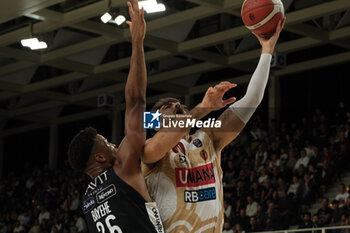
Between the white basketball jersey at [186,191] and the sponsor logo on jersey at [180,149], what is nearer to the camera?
the white basketball jersey at [186,191]

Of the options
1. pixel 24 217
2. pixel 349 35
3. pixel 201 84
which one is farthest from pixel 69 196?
pixel 349 35

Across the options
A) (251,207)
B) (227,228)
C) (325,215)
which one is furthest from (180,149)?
(251,207)

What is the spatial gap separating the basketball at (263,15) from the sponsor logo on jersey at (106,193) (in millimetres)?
1539

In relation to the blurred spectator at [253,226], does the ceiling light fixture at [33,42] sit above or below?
above

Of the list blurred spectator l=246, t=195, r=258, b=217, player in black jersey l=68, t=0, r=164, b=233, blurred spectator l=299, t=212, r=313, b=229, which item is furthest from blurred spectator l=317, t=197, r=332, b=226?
player in black jersey l=68, t=0, r=164, b=233

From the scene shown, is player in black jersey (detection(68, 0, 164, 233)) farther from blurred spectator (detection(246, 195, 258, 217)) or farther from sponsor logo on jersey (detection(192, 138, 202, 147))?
blurred spectator (detection(246, 195, 258, 217))

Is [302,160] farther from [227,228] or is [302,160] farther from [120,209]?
[120,209]

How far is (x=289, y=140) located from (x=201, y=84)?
21.4 feet

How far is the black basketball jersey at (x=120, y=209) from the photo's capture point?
4266 mm

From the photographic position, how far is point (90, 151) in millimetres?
4492

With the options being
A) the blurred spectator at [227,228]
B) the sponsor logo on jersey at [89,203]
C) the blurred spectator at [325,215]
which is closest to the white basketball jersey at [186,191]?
the sponsor logo on jersey at [89,203]

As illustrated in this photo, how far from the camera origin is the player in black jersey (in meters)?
4.18

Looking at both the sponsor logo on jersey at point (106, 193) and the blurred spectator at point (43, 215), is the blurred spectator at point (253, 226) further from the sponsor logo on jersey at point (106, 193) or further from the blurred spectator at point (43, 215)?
the sponsor logo on jersey at point (106, 193)

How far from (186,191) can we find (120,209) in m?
0.44
